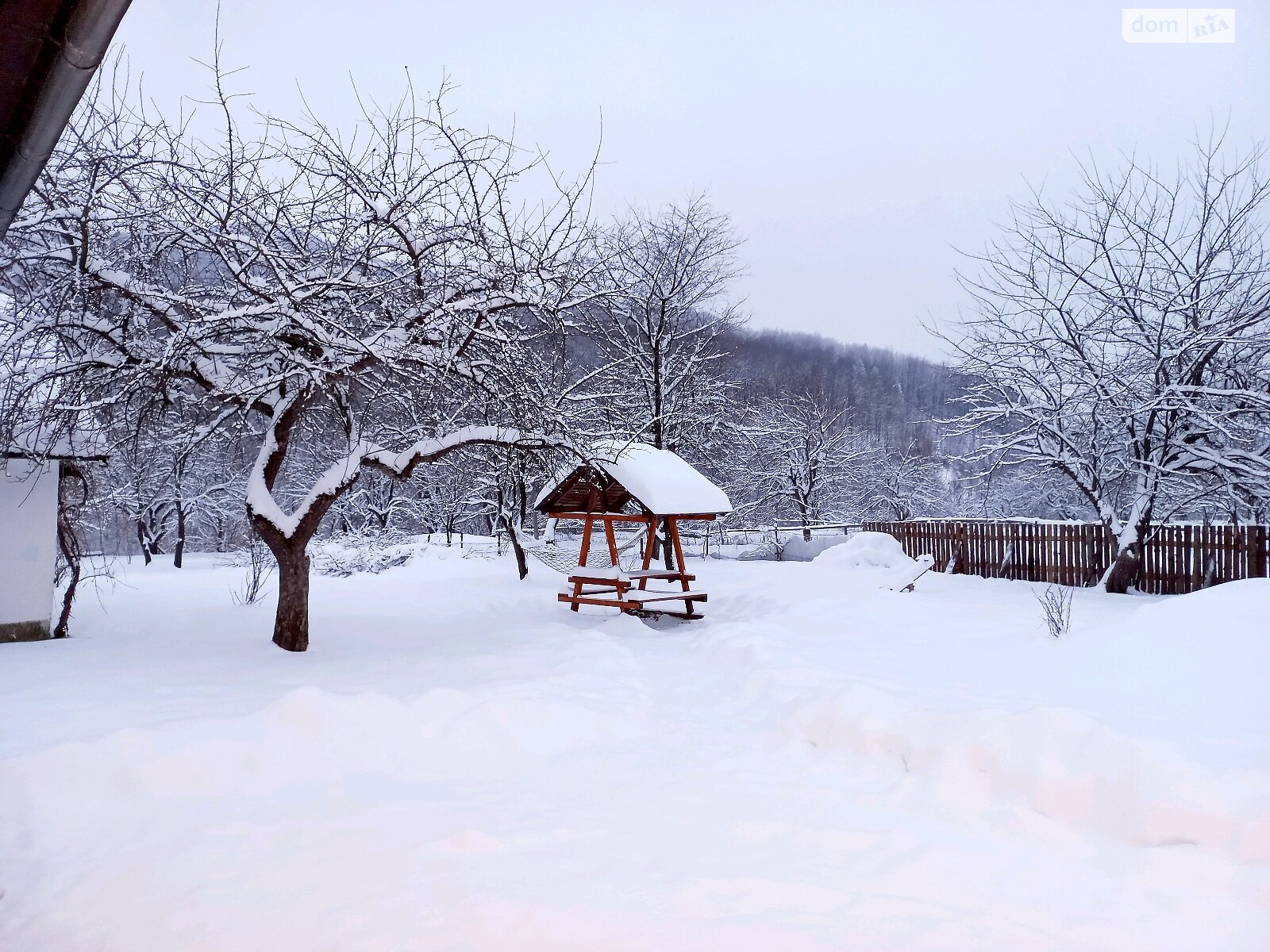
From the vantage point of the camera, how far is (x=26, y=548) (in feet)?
31.3

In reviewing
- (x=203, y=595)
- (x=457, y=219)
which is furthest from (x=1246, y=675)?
(x=203, y=595)

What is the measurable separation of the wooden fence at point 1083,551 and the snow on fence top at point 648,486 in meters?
8.77

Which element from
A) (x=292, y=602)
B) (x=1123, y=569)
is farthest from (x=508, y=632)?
(x=1123, y=569)

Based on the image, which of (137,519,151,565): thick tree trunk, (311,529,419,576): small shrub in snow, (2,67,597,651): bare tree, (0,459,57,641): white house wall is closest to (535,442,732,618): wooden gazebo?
(2,67,597,651): bare tree

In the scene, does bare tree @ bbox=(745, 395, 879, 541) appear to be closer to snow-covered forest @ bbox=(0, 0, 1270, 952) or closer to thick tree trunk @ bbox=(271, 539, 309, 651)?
snow-covered forest @ bbox=(0, 0, 1270, 952)

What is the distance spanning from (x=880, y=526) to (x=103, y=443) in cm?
2169

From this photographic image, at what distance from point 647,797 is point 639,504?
9.06m

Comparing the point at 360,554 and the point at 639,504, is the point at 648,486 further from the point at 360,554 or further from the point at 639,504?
the point at 360,554

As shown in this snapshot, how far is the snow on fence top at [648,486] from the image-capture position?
13.0 meters

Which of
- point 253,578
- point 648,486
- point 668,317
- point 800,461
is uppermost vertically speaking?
point 668,317

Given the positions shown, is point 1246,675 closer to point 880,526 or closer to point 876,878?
point 876,878

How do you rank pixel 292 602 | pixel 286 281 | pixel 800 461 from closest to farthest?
pixel 286 281 < pixel 292 602 < pixel 800 461

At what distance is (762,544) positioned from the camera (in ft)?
96.1

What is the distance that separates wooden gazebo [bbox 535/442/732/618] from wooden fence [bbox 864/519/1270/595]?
28.7ft
